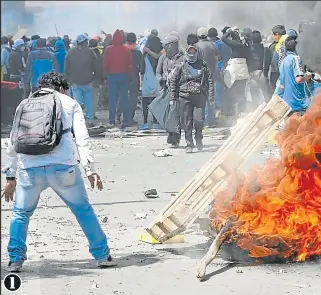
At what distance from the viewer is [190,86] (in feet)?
43.3

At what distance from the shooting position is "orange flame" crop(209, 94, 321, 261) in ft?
21.8

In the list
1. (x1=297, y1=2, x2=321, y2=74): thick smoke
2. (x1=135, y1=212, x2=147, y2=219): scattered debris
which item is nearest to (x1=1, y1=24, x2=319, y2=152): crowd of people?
(x1=297, y1=2, x2=321, y2=74): thick smoke

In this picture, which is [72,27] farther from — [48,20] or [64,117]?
[64,117]

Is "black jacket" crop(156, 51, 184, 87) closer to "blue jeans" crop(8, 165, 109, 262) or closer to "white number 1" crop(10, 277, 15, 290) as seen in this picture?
"blue jeans" crop(8, 165, 109, 262)

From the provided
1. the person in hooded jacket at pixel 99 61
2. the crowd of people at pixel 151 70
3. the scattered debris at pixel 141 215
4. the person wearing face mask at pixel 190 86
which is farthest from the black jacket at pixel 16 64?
the scattered debris at pixel 141 215

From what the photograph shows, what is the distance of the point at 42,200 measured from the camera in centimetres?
995

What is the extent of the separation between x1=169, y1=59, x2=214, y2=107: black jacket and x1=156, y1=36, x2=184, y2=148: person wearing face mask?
0.82 ft

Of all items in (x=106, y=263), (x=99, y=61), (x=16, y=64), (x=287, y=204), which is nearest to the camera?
(x=287, y=204)

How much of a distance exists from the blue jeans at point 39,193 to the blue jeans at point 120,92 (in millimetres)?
10518

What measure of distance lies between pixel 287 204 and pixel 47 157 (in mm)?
1933

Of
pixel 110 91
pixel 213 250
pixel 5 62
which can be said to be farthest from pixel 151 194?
pixel 5 62

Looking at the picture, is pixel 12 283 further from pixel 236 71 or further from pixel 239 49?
pixel 239 49

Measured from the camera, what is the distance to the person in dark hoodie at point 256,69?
55.2 feet

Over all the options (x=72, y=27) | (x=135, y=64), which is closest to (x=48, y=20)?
(x=72, y=27)
